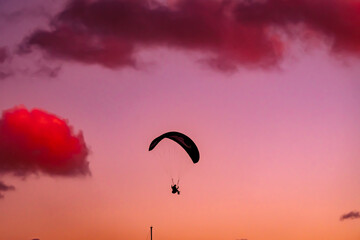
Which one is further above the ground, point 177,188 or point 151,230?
point 151,230

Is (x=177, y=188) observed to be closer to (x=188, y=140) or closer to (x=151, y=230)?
(x=188, y=140)

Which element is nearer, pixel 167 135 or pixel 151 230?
pixel 167 135

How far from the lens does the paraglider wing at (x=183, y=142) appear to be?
260 feet

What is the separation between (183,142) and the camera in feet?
266

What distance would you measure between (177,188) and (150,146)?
19.4ft

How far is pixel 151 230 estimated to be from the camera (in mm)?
119375

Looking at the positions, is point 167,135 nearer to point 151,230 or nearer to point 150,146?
point 150,146

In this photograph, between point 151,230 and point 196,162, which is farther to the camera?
point 151,230

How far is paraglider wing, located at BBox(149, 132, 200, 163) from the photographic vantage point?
7925cm

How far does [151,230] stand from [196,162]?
41162 mm

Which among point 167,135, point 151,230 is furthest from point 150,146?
point 151,230

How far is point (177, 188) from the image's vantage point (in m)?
80.6

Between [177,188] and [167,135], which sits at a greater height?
[167,135]

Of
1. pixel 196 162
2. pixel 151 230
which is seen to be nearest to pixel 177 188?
pixel 196 162
